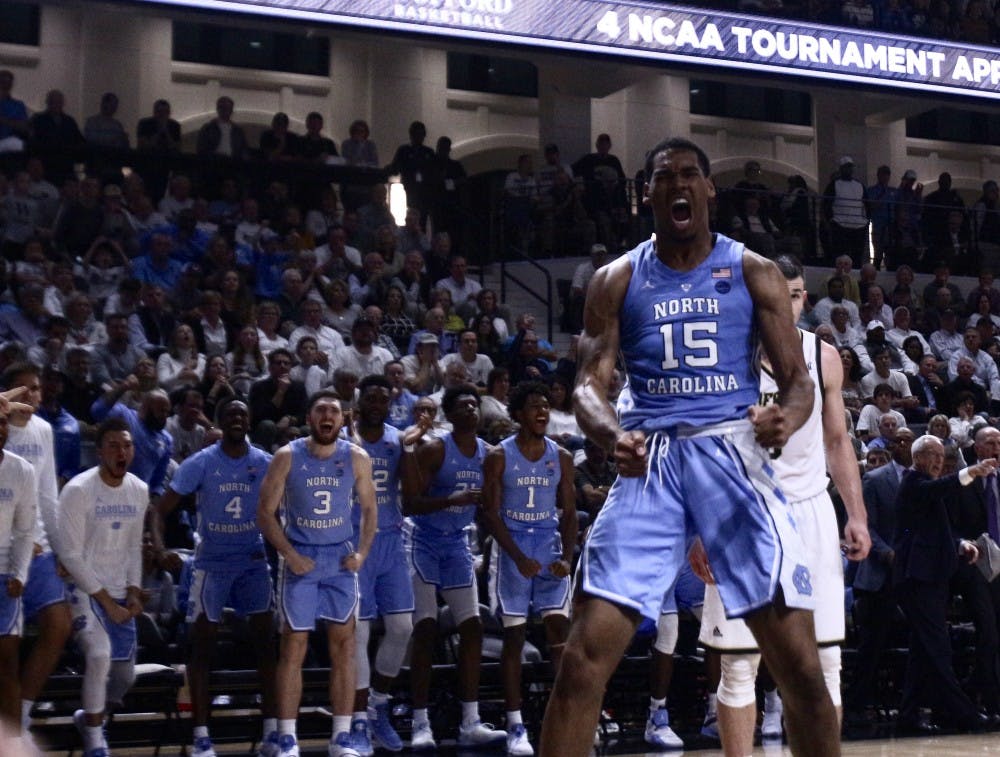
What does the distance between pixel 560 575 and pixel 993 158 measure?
61.6 ft

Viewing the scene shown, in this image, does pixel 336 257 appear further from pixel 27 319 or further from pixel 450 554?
pixel 450 554

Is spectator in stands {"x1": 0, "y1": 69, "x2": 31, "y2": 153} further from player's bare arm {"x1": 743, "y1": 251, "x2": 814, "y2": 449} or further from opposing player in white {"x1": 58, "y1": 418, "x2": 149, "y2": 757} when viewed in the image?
player's bare arm {"x1": 743, "y1": 251, "x2": 814, "y2": 449}

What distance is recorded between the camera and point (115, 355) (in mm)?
10938

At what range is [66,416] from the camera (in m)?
9.67

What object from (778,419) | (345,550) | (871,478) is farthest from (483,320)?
(778,419)

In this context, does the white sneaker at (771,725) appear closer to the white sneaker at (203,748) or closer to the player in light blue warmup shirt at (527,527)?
the player in light blue warmup shirt at (527,527)

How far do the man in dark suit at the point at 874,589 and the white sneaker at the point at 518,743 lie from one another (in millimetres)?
2669

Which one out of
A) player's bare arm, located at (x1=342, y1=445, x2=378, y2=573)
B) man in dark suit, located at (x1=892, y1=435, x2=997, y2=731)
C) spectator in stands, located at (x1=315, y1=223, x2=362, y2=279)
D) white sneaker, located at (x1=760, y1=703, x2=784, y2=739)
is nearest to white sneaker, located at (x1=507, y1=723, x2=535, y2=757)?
player's bare arm, located at (x1=342, y1=445, x2=378, y2=573)

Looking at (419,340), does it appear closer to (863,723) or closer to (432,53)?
(863,723)

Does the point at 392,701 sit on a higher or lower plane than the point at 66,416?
lower

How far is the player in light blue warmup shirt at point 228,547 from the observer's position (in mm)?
8375

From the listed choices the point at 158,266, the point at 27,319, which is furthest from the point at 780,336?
the point at 158,266

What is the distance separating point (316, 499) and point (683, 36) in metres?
9.10

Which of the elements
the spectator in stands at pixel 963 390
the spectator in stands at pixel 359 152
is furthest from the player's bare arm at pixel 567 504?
the spectator in stands at pixel 359 152
